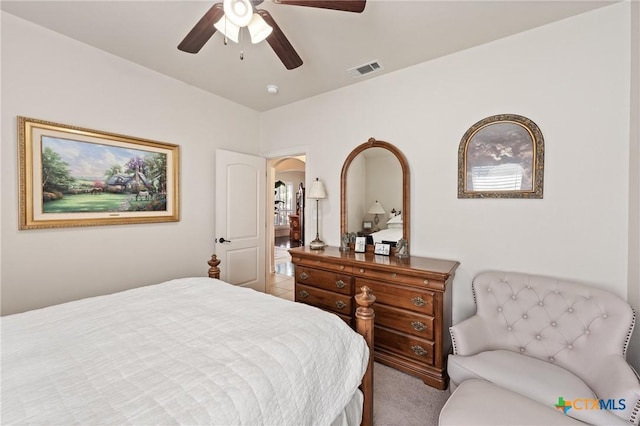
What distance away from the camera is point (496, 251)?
227 cm

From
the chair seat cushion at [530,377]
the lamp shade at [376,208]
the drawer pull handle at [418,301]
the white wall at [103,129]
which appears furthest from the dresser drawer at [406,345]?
the white wall at [103,129]

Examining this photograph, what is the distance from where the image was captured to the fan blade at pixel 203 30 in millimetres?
1502

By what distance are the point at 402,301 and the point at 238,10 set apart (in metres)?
2.32

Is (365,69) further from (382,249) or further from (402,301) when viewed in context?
(402,301)

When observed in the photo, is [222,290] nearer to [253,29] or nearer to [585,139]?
[253,29]

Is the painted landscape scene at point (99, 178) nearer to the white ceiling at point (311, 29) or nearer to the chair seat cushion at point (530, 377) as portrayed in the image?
the white ceiling at point (311, 29)

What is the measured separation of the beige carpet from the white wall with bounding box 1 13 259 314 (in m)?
2.37

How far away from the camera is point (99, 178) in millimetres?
2467

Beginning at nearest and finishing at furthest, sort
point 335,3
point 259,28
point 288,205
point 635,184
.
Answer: point 335,3 < point 259,28 < point 635,184 < point 288,205

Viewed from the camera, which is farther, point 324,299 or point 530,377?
point 324,299

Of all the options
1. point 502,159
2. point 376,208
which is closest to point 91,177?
point 376,208

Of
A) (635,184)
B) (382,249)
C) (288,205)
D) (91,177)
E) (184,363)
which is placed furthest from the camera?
(288,205)

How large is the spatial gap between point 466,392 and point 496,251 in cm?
128

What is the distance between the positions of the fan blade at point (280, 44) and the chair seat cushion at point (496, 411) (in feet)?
7.48
